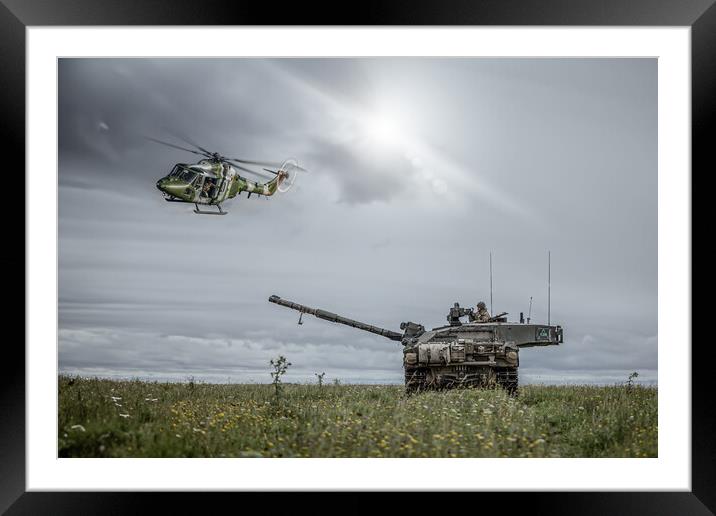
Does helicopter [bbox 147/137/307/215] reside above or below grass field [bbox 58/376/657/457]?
above

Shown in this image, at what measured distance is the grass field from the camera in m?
7.67

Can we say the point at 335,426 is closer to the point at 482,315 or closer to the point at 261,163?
the point at 261,163

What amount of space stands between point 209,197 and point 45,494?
440cm

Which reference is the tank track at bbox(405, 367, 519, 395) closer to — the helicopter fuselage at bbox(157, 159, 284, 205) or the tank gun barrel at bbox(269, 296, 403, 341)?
the tank gun barrel at bbox(269, 296, 403, 341)

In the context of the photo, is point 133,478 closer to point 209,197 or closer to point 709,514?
point 209,197

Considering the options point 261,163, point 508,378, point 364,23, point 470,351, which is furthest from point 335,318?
point 364,23

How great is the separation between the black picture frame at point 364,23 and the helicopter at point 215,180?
212cm

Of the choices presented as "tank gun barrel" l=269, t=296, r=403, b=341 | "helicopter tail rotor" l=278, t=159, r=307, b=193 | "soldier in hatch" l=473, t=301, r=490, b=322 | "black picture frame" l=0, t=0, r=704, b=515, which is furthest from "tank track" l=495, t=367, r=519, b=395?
"helicopter tail rotor" l=278, t=159, r=307, b=193

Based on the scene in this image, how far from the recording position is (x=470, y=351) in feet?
35.8

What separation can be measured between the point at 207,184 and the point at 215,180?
0.43 feet

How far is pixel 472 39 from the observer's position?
314 inches

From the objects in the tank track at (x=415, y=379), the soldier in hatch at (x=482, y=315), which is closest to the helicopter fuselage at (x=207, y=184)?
the tank track at (x=415, y=379)

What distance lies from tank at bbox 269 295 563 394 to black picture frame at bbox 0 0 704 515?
12.1ft

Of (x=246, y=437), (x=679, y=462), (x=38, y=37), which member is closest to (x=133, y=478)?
(x=246, y=437)
